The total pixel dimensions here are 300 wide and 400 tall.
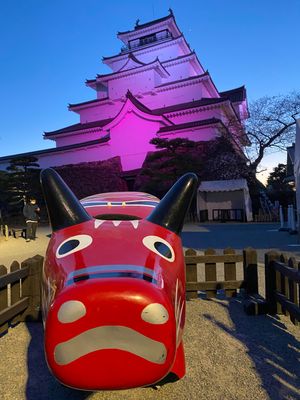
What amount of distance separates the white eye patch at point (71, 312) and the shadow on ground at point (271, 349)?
1631 mm

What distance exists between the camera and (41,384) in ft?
9.02

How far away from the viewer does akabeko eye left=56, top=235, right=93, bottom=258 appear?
2.25 metres

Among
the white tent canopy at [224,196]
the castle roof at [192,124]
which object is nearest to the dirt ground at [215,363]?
the white tent canopy at [224,196]

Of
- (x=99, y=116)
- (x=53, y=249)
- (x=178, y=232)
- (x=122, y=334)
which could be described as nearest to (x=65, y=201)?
(x=53, y=249)

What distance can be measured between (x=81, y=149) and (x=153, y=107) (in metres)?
7.82

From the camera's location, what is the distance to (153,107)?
102 ft

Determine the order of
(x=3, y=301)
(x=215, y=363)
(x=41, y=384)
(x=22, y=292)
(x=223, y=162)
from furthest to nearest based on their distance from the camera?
(x=223, y=162)
(x=22, y=292)
(x=3, y=301)
(x=215, y=363)
(x=41, y=384)

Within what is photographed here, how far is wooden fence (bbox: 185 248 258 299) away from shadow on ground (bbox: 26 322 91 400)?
2170 millimetres

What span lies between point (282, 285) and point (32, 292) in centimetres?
298

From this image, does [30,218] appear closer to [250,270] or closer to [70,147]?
[250,270]

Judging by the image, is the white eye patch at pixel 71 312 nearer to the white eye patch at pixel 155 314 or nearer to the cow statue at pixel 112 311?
the cow statue at pixel 112 311

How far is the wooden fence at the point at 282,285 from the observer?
361cm

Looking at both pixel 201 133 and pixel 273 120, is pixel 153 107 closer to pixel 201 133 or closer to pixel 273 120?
pixel 201 133

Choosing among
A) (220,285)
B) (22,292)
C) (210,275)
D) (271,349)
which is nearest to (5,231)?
(22,292)
